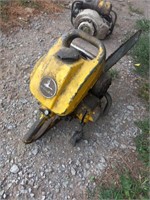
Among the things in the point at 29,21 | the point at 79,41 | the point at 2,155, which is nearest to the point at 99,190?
the point at 2,155

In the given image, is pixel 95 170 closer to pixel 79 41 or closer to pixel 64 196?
pixel 64 196

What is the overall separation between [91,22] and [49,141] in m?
1.51

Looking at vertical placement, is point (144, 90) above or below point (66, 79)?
below

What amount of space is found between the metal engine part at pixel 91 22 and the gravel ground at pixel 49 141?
16.3 inches

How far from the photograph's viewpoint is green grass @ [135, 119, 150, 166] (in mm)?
2414

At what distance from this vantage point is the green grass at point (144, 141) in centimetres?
241

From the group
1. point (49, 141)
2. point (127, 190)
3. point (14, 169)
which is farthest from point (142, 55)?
point (14, 169)

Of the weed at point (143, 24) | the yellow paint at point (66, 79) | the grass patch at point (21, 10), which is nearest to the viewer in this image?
the yellow paint at point (66, 79)

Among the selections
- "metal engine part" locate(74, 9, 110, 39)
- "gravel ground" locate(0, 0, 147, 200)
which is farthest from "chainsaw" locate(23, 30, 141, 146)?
"metal engine part" locate(74, 9, 110, 39)

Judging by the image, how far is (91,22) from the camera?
3.33 metres

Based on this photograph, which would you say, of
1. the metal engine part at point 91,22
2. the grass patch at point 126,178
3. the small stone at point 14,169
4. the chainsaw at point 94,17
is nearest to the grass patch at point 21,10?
the chainsaw at point 94,17

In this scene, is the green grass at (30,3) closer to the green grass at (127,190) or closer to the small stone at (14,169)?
the small stone at (14,169)

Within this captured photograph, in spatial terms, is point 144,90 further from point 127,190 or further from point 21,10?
point 21,10

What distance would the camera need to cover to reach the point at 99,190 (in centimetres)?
218
